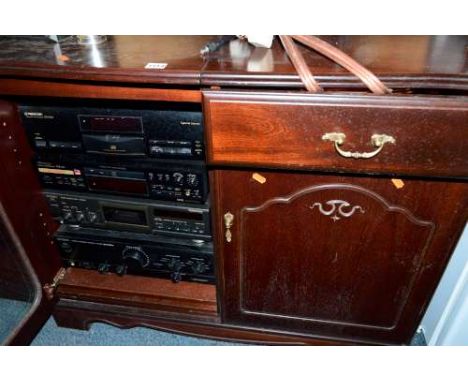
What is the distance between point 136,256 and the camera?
0.82 metres

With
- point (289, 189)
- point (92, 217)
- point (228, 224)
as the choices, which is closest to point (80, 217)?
point (92, 217)

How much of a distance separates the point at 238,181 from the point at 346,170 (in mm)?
186

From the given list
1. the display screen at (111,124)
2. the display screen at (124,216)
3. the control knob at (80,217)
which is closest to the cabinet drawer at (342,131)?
the display screen at (111,124)

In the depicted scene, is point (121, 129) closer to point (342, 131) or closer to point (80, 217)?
point (80, 217)

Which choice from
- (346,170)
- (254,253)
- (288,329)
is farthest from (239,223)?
(288,329)

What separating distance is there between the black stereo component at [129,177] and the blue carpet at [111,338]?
0.46m

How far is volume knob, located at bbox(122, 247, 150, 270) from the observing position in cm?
82

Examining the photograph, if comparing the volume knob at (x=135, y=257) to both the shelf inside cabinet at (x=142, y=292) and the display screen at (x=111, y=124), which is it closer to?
the shelf inside cabinet at (x=142, y=292)

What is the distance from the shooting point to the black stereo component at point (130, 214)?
759 millimetres

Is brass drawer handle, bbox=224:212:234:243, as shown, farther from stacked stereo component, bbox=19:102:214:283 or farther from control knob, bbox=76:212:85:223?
control knob, bbox=76:212:85:223

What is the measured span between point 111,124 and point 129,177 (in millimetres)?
120

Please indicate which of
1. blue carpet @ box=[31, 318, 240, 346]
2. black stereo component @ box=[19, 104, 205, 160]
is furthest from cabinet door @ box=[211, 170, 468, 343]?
blue carpet @ box=[31, 318, 240, 346]

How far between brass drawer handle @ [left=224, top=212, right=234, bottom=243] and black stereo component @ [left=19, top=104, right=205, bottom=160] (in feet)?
0.42
